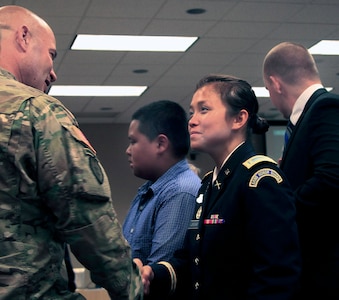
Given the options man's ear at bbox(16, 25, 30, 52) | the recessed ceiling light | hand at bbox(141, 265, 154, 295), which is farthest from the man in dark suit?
the recessed ceiling light

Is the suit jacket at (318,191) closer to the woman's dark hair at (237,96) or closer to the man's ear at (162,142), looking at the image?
the woman's dark hair at (237,96)

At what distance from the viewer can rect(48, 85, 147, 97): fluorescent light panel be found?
8828 mm

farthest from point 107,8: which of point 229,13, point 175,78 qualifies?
point 175,78

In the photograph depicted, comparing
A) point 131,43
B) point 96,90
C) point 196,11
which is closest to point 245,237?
point 196,11

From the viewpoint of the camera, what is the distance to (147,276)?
180cm

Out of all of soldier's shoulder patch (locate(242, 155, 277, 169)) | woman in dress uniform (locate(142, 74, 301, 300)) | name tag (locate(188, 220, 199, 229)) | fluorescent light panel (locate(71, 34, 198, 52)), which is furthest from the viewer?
fluorescent light panel (locate(71, 34, 198, 52))

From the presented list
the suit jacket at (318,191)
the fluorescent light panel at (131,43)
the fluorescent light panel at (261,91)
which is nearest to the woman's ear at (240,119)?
the suit jacket at (318,191)

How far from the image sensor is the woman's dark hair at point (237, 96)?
6.19 ft

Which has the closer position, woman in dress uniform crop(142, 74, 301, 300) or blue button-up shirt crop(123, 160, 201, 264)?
woman in dress uniform crop(142, 74, 301, 300)

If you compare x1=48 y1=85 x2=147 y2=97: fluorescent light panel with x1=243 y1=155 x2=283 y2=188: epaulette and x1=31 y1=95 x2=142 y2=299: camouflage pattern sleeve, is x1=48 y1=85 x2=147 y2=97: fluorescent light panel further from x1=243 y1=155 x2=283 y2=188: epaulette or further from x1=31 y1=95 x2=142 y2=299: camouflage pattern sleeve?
x1=31 y1=95 x2=142 y2=299: camouflage pattern sleeve

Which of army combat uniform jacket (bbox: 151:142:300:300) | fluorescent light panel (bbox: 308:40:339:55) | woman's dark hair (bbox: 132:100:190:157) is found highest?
fluorescent light panel (bbox: 308:40:339:55)

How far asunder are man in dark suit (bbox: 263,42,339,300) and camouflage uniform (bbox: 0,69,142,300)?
79 centimetres

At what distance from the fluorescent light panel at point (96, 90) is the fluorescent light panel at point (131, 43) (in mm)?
1896

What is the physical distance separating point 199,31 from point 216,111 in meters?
4.75
